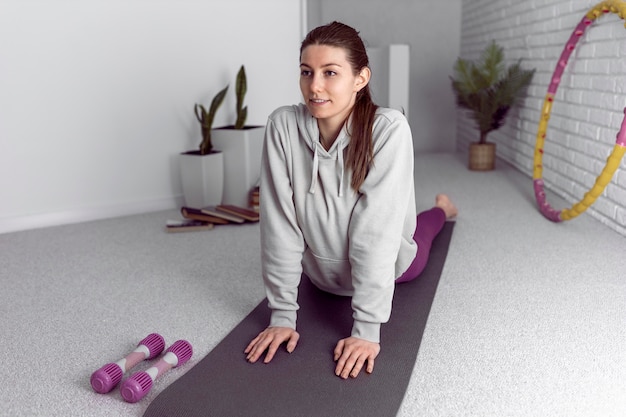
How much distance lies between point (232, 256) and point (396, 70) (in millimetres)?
2322

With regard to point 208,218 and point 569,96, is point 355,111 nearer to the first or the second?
point 208,218

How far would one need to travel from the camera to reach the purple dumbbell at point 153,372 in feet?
4.47

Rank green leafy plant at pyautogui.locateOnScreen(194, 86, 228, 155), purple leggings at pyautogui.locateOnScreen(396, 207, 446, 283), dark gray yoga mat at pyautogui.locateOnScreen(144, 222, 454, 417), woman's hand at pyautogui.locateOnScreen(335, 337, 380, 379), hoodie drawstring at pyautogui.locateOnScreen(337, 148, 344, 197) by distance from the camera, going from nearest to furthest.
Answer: dark gray yoga mat at pyautogui.locateOnScreen(144, 222, 454, 417)
woman's hand at pyautogui.locateOnScreen(335, 337, 380, 379)
hoodie drawstring at pyautogui.locateOnScreen(337, 148, 344, 197)
purple leggings at pyautogui.locateOnScreen(396, 207, 446, 283)
green leafy plant at pyautogui.locateOnScreen(194, 86, 228, 155)

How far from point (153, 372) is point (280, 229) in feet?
1.57

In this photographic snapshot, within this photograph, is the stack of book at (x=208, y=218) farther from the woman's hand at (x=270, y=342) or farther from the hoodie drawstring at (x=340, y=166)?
the hoodie drawstring at (x=340, y=166)

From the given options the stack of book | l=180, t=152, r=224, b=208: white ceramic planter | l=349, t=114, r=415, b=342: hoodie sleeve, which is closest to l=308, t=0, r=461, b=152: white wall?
l=180, t=152, r=224, b=208: white ceramic planter

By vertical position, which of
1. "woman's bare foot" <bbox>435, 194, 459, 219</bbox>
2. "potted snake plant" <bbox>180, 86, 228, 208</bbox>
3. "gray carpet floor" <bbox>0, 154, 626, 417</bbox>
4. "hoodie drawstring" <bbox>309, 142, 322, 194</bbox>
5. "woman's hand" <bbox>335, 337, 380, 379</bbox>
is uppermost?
"hoodie drawstring" <bbox>309, 142, 322, 194</bbox>

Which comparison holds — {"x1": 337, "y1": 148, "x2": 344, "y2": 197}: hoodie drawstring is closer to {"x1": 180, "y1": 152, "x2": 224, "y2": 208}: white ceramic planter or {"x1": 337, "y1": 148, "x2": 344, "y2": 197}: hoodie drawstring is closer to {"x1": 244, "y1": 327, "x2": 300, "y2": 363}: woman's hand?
{"x1": 244, "y1": 327, "x2": 300, "y2": 363}: woman's hand

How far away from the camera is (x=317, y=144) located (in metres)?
1.60

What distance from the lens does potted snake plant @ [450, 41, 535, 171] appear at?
4.00 meters

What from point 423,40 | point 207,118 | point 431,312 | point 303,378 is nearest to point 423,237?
point 431,312

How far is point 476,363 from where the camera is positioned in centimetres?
154

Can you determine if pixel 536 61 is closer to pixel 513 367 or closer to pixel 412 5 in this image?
pixel 412 5

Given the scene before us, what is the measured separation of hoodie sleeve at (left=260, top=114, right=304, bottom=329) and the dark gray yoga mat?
113mm
